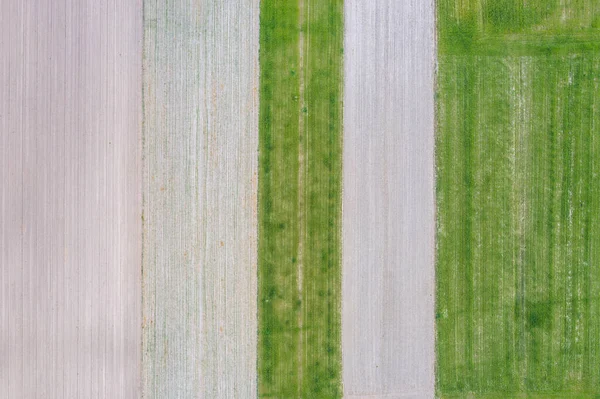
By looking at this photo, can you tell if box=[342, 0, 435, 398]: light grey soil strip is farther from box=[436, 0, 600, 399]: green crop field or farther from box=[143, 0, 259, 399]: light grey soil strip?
box=[143, 0, 259, 399]: light grey soil strip

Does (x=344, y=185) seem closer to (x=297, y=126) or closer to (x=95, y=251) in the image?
(x=297, y=126)

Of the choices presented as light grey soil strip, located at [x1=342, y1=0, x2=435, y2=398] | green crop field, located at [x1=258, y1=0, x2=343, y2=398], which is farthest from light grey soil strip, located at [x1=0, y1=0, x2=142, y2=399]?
light grey soil strip, located at [x1=342, y1=0, x2=435, y2=398]

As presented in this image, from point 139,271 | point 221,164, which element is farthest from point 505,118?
point 139,271

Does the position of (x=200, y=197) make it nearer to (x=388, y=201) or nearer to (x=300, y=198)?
(x=300, y=198)

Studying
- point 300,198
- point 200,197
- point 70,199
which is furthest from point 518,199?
point 70,199

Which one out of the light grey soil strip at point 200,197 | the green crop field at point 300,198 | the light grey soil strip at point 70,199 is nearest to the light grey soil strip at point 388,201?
the green crop field at point 300,198

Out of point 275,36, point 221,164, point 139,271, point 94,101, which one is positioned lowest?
point 139,271
